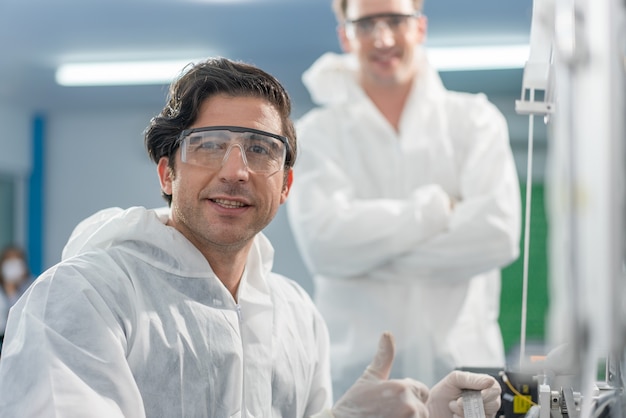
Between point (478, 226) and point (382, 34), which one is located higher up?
point (382, 34)

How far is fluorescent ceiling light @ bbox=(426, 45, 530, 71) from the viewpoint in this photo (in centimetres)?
575

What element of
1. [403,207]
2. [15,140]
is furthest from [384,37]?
[15,140]

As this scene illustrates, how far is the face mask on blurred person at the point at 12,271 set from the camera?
650 cm

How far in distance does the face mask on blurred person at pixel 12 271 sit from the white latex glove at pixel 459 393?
18.2 feet

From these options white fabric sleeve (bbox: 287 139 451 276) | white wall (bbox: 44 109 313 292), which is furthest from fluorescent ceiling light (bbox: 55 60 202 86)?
white fabric sleeve (bbox: 287 139 451 276)

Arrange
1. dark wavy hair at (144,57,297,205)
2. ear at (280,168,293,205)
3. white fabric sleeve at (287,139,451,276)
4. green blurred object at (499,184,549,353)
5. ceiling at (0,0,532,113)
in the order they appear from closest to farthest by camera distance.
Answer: dark wavy hair at (144,57,297,205)
ear at (280,168,293,205)
white fabric sleeve at (287,139,451,276)
ceiling at (0,0,532,113)
green blurred object at (499,184,549,353)

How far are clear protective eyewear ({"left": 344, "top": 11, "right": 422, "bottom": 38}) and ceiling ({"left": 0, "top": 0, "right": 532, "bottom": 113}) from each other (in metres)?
2.34

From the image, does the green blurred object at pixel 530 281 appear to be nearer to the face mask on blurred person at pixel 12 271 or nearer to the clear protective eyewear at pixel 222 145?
the face mask on blurred person at pixel 12 271

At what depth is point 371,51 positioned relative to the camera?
2.66 metres

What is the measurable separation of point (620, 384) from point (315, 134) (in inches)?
62.2

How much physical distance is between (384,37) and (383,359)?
1.24m

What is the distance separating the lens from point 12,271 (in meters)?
6.51

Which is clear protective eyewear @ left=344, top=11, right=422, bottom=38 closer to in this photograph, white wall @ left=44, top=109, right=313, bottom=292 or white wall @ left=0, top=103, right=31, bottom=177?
white wall @ left=44, top=109, right=313, bottom=292

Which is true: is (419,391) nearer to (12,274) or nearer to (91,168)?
(12,274)
